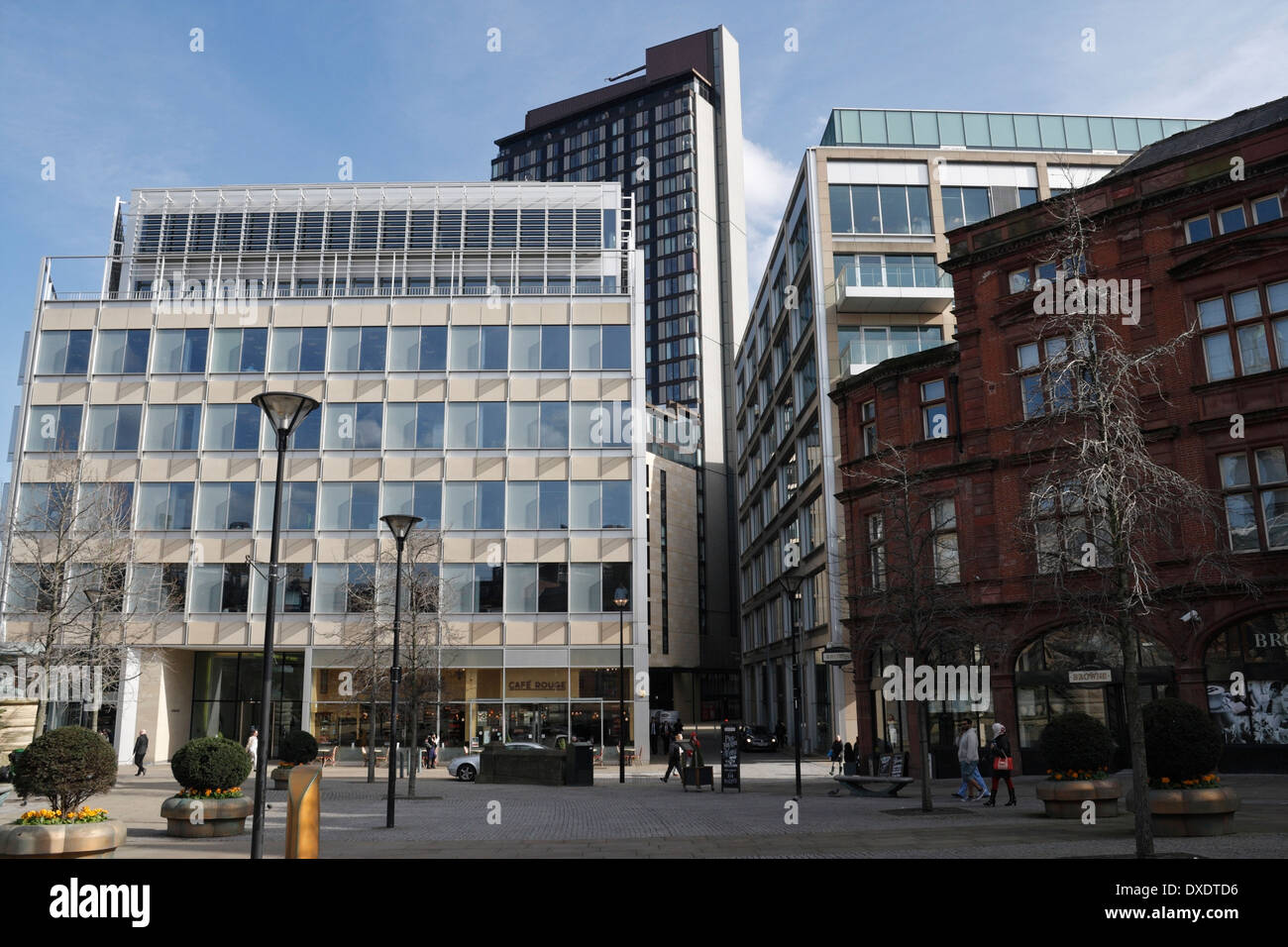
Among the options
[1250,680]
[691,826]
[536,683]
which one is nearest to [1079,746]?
[691,826]

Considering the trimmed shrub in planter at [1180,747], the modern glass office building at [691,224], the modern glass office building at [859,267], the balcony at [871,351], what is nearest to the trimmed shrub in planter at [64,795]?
the trimmed shrub in planter at [1180,747]

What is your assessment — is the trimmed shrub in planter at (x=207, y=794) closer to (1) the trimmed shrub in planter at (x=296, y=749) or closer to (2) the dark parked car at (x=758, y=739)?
(1) the trimmed shrub in planter at (x=296, y=749)

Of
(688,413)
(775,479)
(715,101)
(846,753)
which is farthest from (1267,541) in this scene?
(715,101)

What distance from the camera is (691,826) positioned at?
Result: 63.9ft

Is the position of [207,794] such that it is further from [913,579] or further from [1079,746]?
[913,579]

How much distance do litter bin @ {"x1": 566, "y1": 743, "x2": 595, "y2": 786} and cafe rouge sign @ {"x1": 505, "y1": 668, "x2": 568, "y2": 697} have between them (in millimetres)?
11950

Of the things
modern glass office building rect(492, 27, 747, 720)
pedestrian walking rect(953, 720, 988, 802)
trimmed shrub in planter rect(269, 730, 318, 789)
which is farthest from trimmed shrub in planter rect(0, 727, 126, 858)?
modern glass office building rect(492, 27, 747, 720)

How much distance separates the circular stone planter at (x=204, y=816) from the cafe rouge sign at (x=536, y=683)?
25.9 meters

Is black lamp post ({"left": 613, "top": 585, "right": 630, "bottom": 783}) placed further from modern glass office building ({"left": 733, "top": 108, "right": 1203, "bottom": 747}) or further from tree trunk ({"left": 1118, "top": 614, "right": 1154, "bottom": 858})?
tree trunk ({"left": 1118, "top": 614, "right": 1154, "bottom": 858})

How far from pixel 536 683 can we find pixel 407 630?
39.0ft

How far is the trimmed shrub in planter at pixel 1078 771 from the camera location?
1836cm

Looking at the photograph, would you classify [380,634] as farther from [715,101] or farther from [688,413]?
[715,101]
